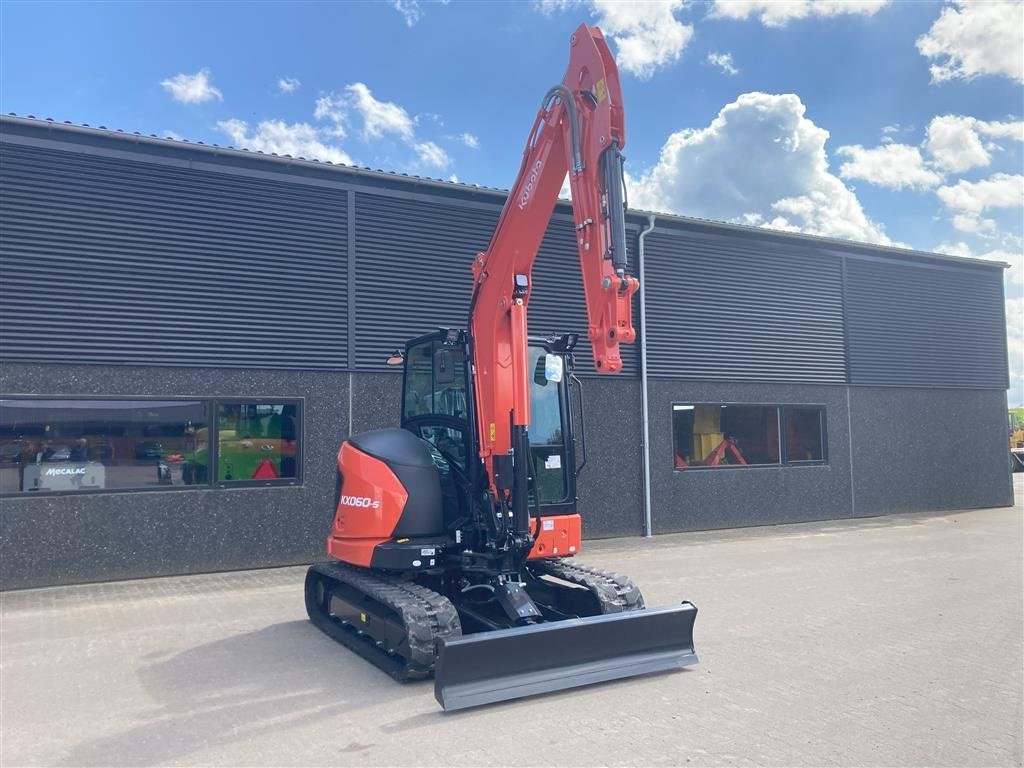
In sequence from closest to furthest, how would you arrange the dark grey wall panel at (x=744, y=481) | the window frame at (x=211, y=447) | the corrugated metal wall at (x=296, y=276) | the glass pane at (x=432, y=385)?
the glass pane at (x=432, y=385) → the window frame at (x=211, y=447) → the corrugated metal wall at (x=296, y=276) → the dark grey wall panel at (x=744, y=481)

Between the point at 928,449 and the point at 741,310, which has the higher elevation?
the point at 741,310

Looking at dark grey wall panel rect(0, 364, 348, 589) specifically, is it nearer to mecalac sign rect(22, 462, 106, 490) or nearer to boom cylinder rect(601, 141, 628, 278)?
mecalac sign rect(22, 462, 106, 490)

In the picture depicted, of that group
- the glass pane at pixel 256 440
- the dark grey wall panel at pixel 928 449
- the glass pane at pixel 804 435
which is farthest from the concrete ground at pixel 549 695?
the dark grey wall panel at pixel 928 449

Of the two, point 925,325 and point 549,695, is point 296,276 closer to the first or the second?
point 549,695

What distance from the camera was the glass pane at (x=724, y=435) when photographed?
14.2 meters

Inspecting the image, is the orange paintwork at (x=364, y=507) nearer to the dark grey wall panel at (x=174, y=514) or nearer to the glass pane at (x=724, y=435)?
the dark grey wall panel at (x=174, y=514)

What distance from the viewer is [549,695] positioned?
17.7 feet

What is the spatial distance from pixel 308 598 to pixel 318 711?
2.72m

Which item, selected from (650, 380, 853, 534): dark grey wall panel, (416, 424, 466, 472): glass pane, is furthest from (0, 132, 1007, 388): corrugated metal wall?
(416, 424, 466, 472): glass pane

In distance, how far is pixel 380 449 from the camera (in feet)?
22.7

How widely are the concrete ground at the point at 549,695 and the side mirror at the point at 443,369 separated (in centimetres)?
235

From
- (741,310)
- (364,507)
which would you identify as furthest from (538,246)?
(741,310)

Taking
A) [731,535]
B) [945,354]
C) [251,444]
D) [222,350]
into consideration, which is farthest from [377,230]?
[945,354]

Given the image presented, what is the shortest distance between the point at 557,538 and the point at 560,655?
4.21ft
